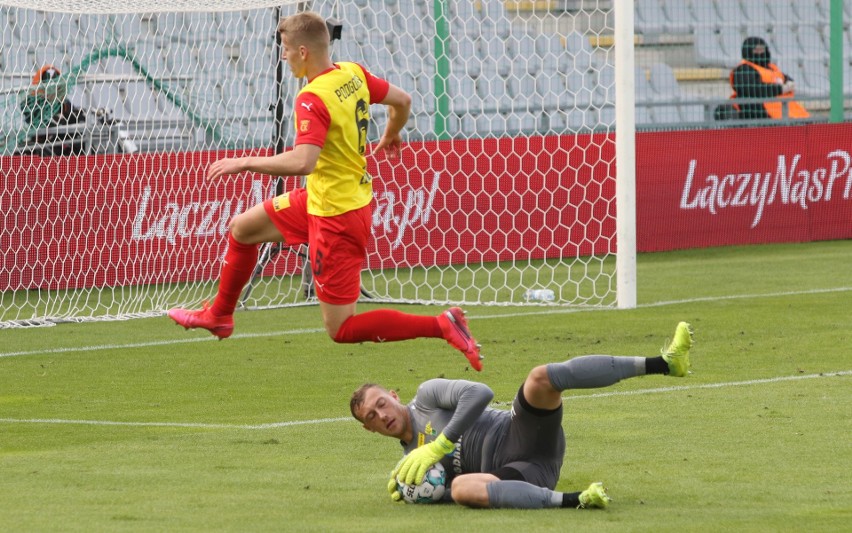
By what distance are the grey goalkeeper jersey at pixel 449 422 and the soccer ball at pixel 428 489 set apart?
15cm

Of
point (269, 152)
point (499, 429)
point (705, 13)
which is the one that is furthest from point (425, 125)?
point (499, 429)

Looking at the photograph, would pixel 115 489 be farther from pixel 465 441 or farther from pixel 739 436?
pixel 739 436

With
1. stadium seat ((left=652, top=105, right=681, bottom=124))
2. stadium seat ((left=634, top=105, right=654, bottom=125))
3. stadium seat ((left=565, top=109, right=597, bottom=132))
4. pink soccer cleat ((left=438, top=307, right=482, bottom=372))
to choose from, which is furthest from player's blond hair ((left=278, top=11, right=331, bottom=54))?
stadium seat ((left=634, top=105, right=654, bottom=125))

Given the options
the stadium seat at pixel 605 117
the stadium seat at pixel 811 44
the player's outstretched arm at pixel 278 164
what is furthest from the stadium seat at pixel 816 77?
the player's outstretched arm at pixel 278 164

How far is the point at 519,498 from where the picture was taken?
6000mm

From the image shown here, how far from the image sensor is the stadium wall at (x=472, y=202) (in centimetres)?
1417

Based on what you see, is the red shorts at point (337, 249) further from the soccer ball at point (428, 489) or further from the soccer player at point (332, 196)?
the soccer ball at point (428, 489)

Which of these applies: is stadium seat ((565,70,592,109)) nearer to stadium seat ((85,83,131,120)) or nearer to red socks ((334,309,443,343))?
stadium seat ((85,83,131,120))

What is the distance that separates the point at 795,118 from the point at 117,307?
8.67 metres

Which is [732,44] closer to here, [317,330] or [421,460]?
[317,330]

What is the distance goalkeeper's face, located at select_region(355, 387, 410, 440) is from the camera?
6.28 meters

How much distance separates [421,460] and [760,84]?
13657mm

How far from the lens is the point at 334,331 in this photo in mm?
7703

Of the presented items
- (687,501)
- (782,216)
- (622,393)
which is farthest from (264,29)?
(687,501)
